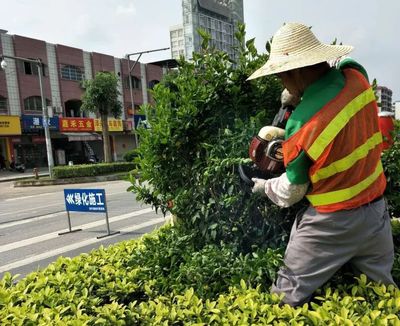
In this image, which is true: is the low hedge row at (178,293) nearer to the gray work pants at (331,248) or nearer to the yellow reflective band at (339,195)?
the gray work pants at (331,248)

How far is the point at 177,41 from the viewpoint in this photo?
45000 mm

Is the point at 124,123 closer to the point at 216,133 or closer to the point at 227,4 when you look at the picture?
the point at 216,133

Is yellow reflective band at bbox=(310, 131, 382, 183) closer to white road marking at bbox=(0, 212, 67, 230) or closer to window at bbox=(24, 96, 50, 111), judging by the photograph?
white road marking at bbox=(0, 212, 67, 230)

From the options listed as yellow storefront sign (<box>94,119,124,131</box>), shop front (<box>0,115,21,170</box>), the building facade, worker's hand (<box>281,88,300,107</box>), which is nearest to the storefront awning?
the building facade

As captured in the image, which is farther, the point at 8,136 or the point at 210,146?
the point at 8,136

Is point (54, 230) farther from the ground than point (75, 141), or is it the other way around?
point (75, 141)

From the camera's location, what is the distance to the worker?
5.86 ft

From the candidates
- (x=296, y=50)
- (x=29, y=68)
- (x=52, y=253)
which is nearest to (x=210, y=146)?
(x=296, y=50)

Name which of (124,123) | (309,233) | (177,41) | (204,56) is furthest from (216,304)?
(177,41)

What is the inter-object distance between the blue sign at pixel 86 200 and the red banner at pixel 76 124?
2448cm

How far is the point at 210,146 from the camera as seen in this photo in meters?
2.41

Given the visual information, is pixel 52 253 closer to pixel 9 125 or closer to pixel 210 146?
pixel 210 146

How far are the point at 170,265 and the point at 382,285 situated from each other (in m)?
1.20

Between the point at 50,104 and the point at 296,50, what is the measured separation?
3288cm
